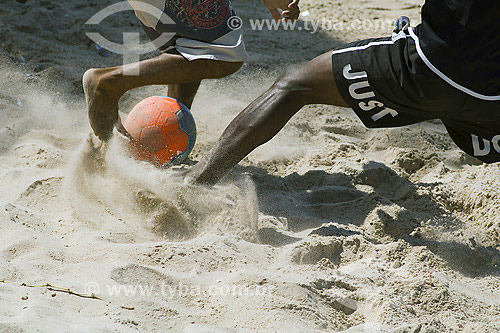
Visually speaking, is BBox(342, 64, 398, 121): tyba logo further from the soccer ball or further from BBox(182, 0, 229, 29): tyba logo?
the soccer ball

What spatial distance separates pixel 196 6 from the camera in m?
3.02

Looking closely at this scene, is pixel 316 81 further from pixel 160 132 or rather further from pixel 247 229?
pixel 160 132

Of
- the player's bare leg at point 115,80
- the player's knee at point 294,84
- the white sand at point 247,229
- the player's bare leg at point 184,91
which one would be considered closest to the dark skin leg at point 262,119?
the player's knee at point 294,84

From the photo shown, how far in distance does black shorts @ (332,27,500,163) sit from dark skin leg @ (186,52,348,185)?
0.16m

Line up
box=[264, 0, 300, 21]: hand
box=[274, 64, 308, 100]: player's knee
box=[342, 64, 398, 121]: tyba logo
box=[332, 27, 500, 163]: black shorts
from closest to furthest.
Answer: box=[332, 27, 500, 163]: black shorts < box=[342, 64, 398, 121]: tyba logo < box=[274, 64, 308, 100]: player's knee < box=[264, 0, 300, 21]: hand

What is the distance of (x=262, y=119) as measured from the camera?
2.71 metres

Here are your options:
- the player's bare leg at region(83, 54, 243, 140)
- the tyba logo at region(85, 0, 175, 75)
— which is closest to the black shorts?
the player's bare leg at region(83, 54, 243, 140)

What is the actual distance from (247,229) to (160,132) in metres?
0.76

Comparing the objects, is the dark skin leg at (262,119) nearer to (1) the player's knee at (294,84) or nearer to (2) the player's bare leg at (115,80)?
(1) the player's knee at (294,84)

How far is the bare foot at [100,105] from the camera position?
2.99 metres

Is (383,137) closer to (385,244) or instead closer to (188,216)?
(385,244)

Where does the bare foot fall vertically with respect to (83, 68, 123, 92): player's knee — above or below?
below

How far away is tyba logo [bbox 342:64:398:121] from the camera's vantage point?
8.23 feet

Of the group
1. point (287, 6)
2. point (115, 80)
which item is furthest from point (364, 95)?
point (115, 80)
